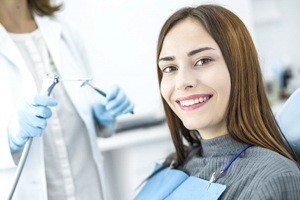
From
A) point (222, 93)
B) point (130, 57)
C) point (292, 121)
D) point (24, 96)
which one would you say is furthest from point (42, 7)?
point (130, 57)

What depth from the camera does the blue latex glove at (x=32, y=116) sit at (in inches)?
44.4

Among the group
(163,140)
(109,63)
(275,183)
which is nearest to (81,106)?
(275,183)

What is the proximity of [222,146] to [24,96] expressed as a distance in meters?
0.65

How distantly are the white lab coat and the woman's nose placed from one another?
17.6 inches

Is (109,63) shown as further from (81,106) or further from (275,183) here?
(275,183)

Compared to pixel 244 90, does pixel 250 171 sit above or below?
below

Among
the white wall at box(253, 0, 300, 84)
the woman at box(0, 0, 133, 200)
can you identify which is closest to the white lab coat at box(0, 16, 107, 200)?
the woman at box(0, 0, 133, 200)

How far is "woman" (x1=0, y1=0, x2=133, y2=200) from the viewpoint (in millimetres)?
1198

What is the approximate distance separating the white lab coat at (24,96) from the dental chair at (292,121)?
0.67 metres

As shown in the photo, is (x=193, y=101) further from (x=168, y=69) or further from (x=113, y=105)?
(x=113, y=105)

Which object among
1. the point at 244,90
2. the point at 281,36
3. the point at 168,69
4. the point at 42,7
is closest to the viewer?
the point at 244,90

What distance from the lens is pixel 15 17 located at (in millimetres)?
1355

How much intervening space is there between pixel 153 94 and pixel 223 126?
1.54m

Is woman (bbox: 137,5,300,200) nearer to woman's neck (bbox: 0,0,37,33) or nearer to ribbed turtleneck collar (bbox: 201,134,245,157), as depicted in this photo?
ribbed turtleneck collar (bbox: 201,134,245,157)
